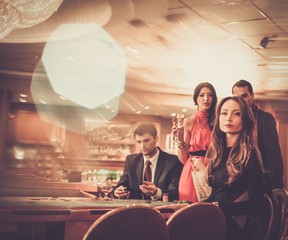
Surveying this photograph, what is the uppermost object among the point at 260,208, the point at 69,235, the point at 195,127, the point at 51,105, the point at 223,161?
the point at 51,105

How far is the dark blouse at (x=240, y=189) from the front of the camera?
2467mm

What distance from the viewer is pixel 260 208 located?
8.16 ft

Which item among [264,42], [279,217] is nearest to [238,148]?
[279,217]

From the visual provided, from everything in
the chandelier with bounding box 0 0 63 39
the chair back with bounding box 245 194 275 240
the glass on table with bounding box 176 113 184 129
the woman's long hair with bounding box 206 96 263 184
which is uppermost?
the chandelier with bounding box 0 0 63 39

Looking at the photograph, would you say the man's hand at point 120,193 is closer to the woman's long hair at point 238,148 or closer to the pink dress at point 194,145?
the pink dress at point 194,145

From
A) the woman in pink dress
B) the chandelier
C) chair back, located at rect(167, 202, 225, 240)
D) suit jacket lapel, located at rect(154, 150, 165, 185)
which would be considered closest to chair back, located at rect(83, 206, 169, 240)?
chair back, located at rect(167, 202, 225, 240)

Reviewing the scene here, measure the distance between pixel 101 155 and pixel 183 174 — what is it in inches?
258

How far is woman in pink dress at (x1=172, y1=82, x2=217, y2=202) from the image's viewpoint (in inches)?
129

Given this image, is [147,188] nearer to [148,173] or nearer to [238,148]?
[148,173]

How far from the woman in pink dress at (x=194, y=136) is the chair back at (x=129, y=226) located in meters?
1.37

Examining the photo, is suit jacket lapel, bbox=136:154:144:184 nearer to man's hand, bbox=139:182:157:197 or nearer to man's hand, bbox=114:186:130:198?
man's hand, bbox=114:186:130:198

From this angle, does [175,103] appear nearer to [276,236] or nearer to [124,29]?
[124,29]

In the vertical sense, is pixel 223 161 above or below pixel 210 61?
below

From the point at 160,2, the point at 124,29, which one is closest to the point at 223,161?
the point at 160,2
